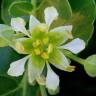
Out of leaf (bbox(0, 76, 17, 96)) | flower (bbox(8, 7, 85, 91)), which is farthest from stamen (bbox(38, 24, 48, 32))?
leaf (bbox(0, 76, 17, 96))

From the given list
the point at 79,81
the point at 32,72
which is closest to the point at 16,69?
the point at 32,72

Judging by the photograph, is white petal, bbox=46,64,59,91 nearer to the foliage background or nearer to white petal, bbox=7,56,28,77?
white petal, bbox=7,56,28,77

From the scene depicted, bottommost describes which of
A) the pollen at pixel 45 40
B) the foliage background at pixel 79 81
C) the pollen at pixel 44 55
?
the foliage background at pixel 79 81

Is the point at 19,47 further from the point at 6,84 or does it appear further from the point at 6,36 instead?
the point at 6,84

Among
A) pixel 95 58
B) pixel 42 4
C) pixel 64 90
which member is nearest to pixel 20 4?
pixel 42 4

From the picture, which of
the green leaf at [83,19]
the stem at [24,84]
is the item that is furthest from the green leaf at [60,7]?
the stem at [24,84]

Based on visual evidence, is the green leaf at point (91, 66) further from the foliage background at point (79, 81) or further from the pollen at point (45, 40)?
the foliage background at point (79, 81)

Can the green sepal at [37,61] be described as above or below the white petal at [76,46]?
below
